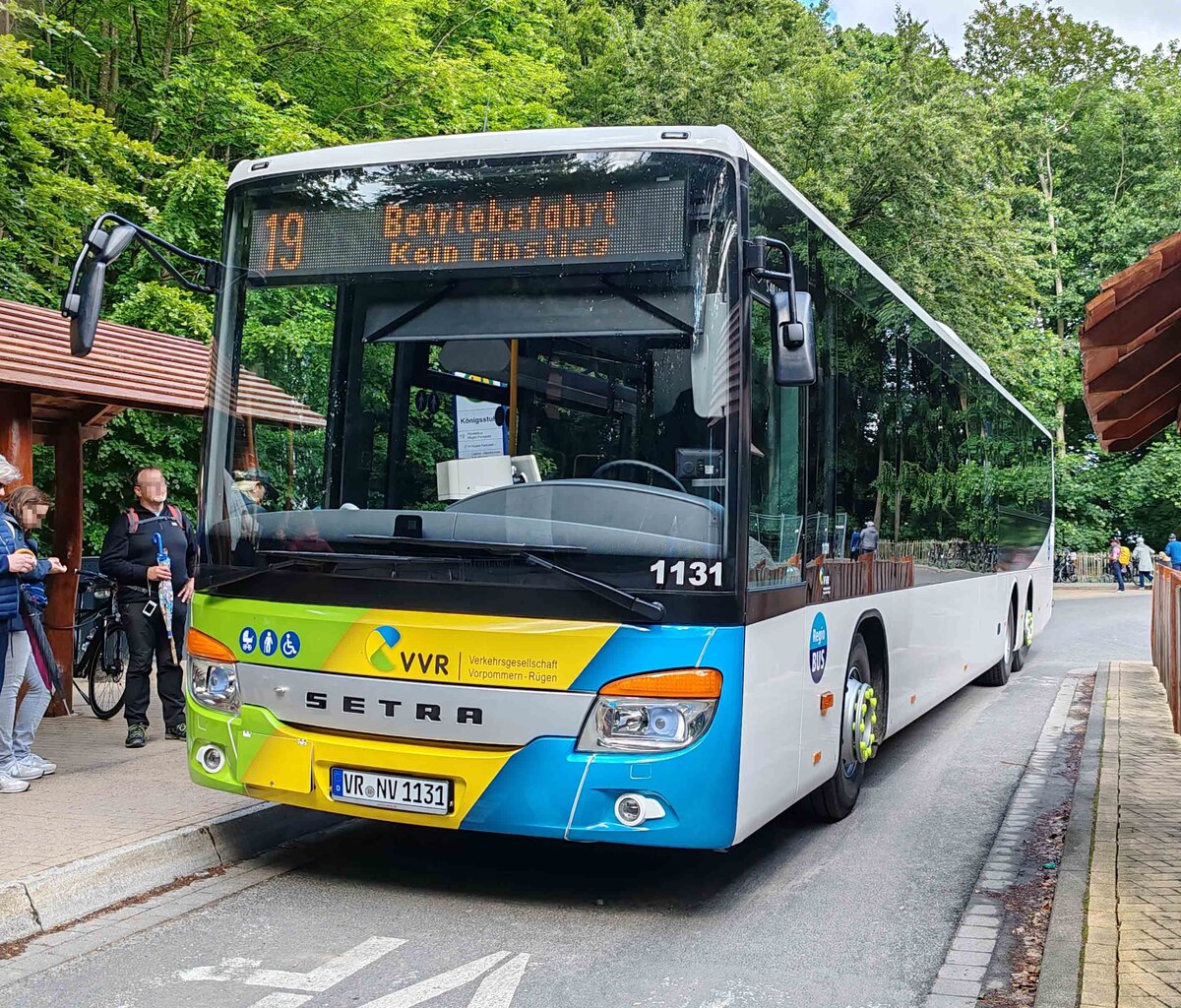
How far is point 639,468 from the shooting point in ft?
17.7

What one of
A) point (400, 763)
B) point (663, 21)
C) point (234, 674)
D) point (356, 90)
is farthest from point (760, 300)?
point (663, 21)

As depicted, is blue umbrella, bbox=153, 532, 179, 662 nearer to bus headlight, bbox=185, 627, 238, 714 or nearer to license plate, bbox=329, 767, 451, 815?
bus headlight, bbox=185, 627, 238, 714

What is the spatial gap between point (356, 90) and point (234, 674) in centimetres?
1607

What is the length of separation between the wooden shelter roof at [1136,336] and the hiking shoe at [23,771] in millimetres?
6299

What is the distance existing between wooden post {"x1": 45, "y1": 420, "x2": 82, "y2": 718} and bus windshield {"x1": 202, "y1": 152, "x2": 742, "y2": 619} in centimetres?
499

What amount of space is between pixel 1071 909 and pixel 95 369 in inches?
302

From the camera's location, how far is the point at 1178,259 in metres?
5.52

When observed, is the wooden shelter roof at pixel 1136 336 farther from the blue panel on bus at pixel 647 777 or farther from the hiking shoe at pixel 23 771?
the hiking shoe at pixel 23 771

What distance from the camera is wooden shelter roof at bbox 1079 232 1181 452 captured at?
566 cm

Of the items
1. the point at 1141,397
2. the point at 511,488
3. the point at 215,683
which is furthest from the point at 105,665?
the point at 1141,397

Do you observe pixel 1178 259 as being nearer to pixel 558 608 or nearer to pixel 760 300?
pixel 760 300

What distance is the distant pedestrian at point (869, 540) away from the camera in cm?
781

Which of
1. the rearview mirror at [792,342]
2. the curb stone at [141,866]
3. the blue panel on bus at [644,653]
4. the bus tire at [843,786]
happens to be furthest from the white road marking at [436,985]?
the bus tire at [843,786]

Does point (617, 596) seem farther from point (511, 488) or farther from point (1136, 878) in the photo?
point (1136, 878)
